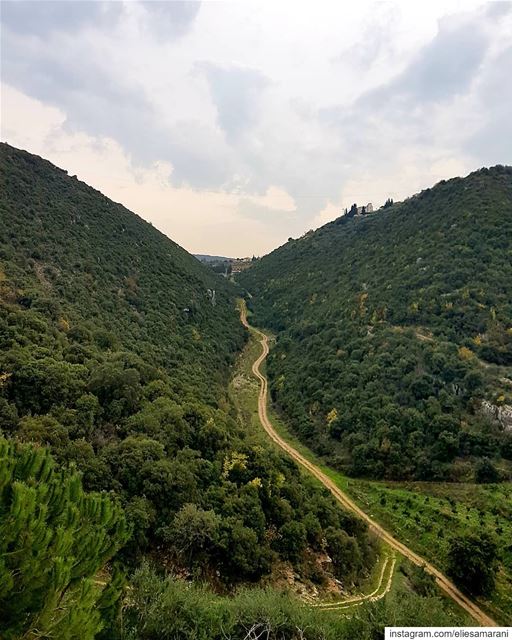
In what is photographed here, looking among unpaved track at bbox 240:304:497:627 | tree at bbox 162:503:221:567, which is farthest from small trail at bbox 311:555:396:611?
tree at bbox 162:503:221:567

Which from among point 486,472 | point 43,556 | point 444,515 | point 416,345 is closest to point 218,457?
point 444,515

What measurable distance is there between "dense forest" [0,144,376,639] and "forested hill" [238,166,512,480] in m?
11.1

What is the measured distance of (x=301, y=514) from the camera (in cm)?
2811

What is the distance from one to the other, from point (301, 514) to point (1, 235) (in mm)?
43884

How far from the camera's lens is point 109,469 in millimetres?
22453

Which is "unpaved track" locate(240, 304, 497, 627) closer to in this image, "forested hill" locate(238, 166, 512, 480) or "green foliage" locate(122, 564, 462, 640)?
"forested hill" locate(238, 166, 512, 480)

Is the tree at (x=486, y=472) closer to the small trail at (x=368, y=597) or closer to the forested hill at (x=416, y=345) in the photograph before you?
the forested hill at (x=416, y=345)

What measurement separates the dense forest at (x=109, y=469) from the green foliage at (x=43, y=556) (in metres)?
0.03

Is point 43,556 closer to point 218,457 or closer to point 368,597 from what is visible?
point 218,457

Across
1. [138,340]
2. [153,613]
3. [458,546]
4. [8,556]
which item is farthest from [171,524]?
[138,340]

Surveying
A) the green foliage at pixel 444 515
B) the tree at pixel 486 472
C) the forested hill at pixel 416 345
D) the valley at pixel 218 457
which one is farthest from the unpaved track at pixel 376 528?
the tree at pixel 486 472

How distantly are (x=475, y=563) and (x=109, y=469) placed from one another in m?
22.0

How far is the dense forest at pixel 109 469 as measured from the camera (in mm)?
9586

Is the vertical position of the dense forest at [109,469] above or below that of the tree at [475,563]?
above
